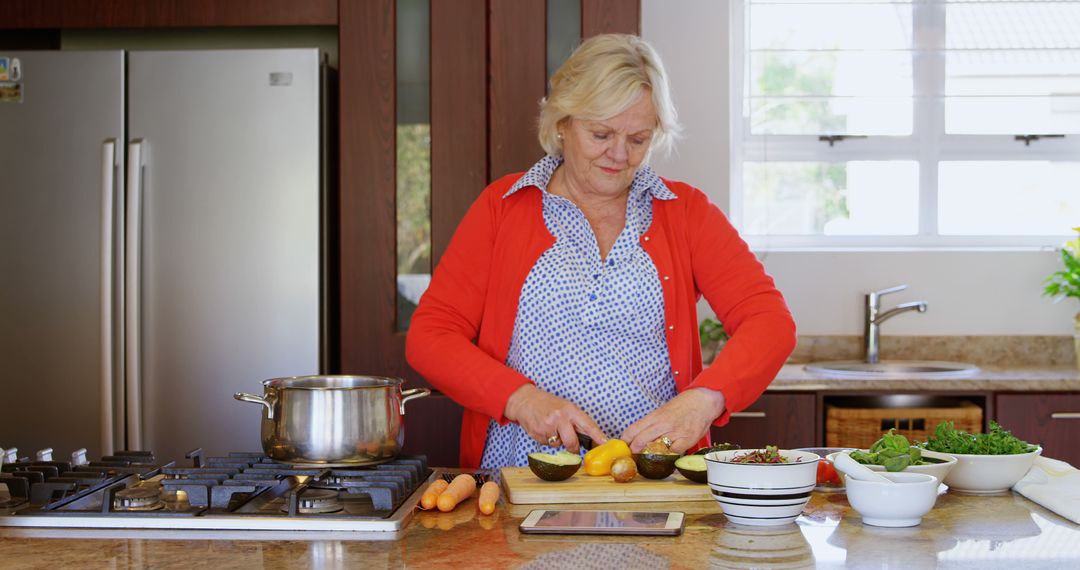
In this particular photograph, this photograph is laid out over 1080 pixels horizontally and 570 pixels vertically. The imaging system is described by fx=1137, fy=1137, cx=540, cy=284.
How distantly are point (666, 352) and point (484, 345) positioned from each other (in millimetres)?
363

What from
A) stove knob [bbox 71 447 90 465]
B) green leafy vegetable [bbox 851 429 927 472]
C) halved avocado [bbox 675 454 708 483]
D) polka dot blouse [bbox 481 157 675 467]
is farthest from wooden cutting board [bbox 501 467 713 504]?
stove knob [bbox 71 447 90 465]

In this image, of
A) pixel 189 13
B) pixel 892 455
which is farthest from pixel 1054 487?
pixel 189 13

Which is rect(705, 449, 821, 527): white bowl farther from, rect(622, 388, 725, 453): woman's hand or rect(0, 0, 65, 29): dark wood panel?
rect(0, 0, 65, 29): dark wood panel

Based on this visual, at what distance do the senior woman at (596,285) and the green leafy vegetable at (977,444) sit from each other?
417 millimetres

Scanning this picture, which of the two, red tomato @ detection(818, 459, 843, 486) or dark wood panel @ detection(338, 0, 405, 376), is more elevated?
dark wood panel @ detection(338, 0, 405, 376)

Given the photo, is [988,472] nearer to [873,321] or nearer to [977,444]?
[977,444]

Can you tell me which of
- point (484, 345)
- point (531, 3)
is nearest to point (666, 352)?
point (484, 345)

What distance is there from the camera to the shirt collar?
2316mm

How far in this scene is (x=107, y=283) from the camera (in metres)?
3.20

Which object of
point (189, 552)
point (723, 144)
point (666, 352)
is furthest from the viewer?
point (723, 144)

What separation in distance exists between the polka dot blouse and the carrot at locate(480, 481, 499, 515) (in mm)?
512

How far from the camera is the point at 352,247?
3.25 metres

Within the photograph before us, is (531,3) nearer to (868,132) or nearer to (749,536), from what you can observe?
(868,132)

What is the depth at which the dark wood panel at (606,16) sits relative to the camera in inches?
125
